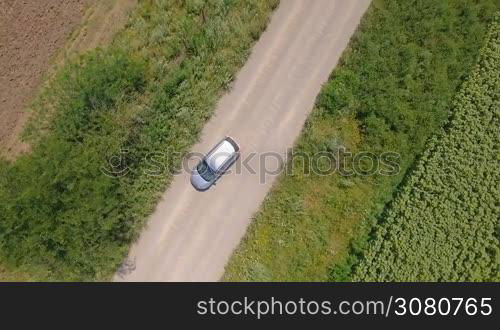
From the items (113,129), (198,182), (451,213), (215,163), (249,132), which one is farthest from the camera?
(249,132)

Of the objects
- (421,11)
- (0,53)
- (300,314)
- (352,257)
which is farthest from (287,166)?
(0,53)

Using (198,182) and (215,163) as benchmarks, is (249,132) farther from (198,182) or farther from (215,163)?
(198,182)

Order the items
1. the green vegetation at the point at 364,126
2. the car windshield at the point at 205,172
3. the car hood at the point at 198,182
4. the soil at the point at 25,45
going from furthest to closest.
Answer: the soil at the point at 25,45
the car hood at the point at 198,182
the car windshield at the point at 205,172
the green vegetation at the point at 364,126

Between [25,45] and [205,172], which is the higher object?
[25,45]

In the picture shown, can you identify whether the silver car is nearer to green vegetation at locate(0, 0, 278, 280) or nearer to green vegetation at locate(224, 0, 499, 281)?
green vegetation at locate(0, 0, 278, 280)

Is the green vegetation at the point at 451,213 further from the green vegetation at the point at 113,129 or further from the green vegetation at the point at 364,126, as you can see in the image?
the green vegetation at the point at 113,129

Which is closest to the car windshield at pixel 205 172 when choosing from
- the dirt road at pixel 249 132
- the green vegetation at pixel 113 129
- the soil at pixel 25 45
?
the dirt road at pixel 249 132

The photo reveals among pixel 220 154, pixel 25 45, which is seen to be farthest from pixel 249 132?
pixel 25 45

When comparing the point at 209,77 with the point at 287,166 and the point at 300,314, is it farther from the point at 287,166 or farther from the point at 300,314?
the point at 300,314
